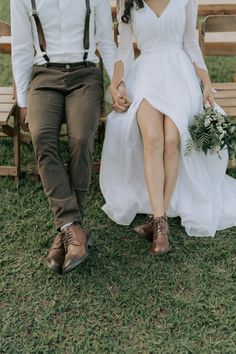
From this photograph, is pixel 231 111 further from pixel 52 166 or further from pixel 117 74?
A: pixel 52 166

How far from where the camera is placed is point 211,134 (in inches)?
146

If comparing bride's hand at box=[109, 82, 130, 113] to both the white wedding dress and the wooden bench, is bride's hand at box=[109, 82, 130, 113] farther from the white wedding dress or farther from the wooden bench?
the wooden bench

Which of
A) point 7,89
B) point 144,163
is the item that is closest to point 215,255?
point 144,163

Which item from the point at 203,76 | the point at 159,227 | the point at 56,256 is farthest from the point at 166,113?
the point at 56,256

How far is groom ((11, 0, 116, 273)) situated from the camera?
3445mm

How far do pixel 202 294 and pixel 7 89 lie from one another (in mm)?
2603

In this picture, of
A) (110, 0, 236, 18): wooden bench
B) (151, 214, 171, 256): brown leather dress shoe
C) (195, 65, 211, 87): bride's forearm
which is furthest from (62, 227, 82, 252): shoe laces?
(110, 0, 236, 18): wooden bench

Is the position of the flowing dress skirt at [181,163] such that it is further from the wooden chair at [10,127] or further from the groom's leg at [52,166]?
the wooden chair at [10,127]

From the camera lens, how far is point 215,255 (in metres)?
3.65

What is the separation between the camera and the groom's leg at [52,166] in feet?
11.3

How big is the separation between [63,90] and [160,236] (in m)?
1.31

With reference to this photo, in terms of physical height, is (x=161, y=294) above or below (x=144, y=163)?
below

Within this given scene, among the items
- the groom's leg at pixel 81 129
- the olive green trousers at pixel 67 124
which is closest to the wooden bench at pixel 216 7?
the olive green trousers at pixel 67 124

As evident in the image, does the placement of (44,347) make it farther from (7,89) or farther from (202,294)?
(7,89)
